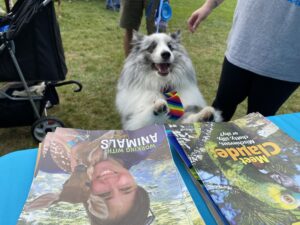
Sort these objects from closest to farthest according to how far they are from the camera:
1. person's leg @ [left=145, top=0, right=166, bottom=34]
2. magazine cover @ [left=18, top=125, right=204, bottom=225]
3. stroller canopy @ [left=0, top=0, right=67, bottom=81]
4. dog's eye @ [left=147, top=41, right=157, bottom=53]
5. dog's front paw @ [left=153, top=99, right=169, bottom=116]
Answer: magazine cover @ [left=18, top=125, right=204, bottom=225], dog's front paw @ [left=153, top=99, right=169, bottom=116], stroller canopy @ [left=0, top=0, right=67, bottom=81], dog's eye @ [left=147, top=41, right=157, bottom=53], person's leg @ [left=145, top=0, right=166, bottom=34]

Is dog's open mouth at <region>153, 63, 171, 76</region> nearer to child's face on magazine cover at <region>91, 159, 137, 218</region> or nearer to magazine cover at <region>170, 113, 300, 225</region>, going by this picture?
magazine cover at <region>170, 113, 300, 225</region>

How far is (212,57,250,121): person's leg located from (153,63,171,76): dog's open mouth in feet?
1.40

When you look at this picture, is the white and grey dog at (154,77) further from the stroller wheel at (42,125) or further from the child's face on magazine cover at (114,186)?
the child's face on magazine cover at (114,186)

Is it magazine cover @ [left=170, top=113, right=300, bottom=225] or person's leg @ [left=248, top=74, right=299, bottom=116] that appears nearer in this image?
magazine cover @ [left=170, top=113, right=300, bottom=225]

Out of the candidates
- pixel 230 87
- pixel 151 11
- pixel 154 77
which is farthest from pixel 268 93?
pixel 151 11

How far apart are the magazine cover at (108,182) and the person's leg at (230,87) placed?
2.30 ft

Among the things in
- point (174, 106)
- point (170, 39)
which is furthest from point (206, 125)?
point (170, 39)

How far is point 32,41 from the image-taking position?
1964 millimetres

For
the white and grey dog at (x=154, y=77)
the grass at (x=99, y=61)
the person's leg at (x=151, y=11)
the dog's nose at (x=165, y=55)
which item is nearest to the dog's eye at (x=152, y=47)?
the white and grey dog at (x=154, y=77)

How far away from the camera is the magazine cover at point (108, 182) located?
2.11ft

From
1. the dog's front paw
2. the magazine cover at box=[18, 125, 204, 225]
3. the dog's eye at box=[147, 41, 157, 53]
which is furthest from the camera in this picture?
the dog's eye at box=[147, 41, 157, 53]

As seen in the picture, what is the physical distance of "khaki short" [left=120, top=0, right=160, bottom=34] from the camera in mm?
2777

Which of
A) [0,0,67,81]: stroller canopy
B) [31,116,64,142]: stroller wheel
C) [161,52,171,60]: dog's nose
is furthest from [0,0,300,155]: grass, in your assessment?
[161,52,171,60]: dog's nose

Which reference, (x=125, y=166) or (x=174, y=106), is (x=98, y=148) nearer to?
(x=125, y=166)
